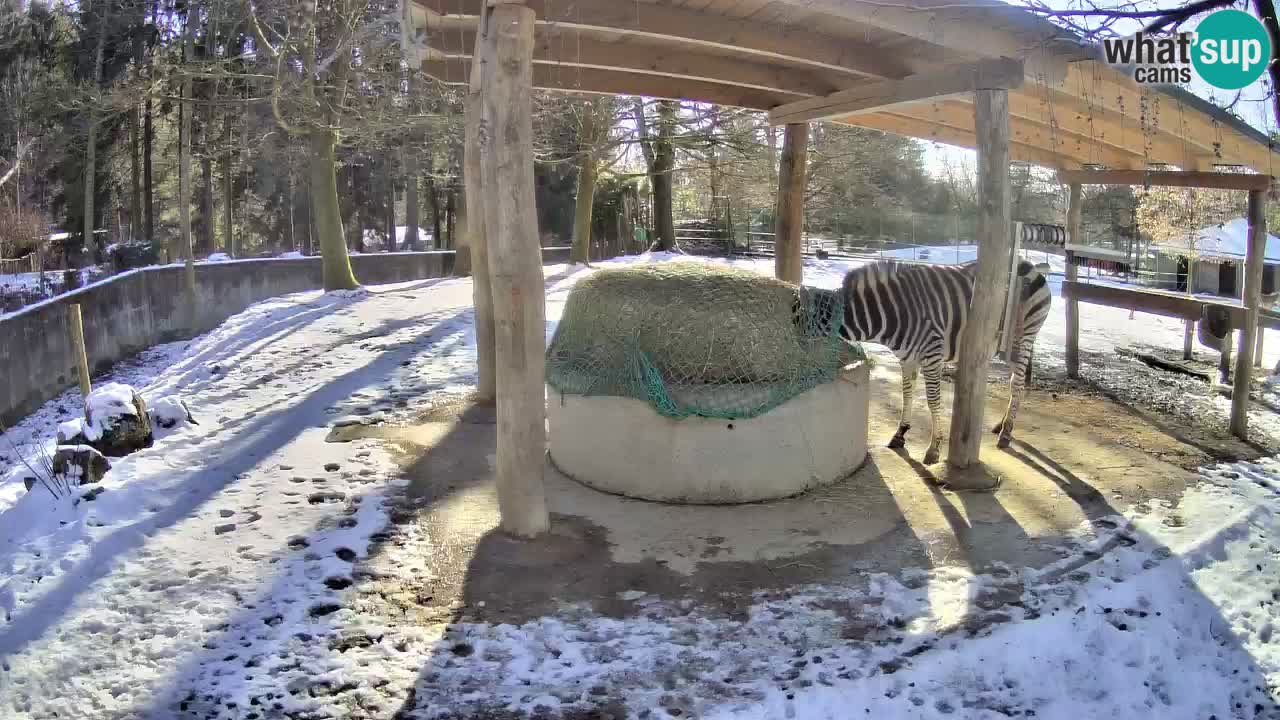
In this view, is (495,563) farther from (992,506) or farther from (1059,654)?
(992,506)

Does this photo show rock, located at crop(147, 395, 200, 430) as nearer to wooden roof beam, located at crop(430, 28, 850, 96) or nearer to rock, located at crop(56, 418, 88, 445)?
rock, located at crop(56, 418, 88, 445)

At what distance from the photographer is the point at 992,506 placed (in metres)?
5.75

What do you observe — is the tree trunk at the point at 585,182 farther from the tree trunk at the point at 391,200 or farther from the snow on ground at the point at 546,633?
the snow on ground at the point at 546,633

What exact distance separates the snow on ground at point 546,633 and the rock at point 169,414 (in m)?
1.02

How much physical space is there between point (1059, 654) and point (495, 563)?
275 centimetres

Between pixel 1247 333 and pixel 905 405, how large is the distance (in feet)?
10.0

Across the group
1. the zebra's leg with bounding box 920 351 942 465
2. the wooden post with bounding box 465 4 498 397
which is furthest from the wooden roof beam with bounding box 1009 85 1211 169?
the wooden post with bounding box 465 4 498 397

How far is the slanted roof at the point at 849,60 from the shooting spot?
5516mm

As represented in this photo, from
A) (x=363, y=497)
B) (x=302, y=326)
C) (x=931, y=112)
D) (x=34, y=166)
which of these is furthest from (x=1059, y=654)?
(x=34, y=166)

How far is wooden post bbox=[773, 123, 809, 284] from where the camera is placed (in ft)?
28.1

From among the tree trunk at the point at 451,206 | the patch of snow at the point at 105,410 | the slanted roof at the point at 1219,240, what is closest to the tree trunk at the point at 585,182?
the tree trunk at the point at 451,206

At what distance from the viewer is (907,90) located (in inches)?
255

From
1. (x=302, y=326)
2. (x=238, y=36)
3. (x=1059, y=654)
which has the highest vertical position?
(x=238, y=36)

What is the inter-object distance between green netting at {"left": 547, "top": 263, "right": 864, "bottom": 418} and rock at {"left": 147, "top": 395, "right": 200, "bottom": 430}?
10.8ft
